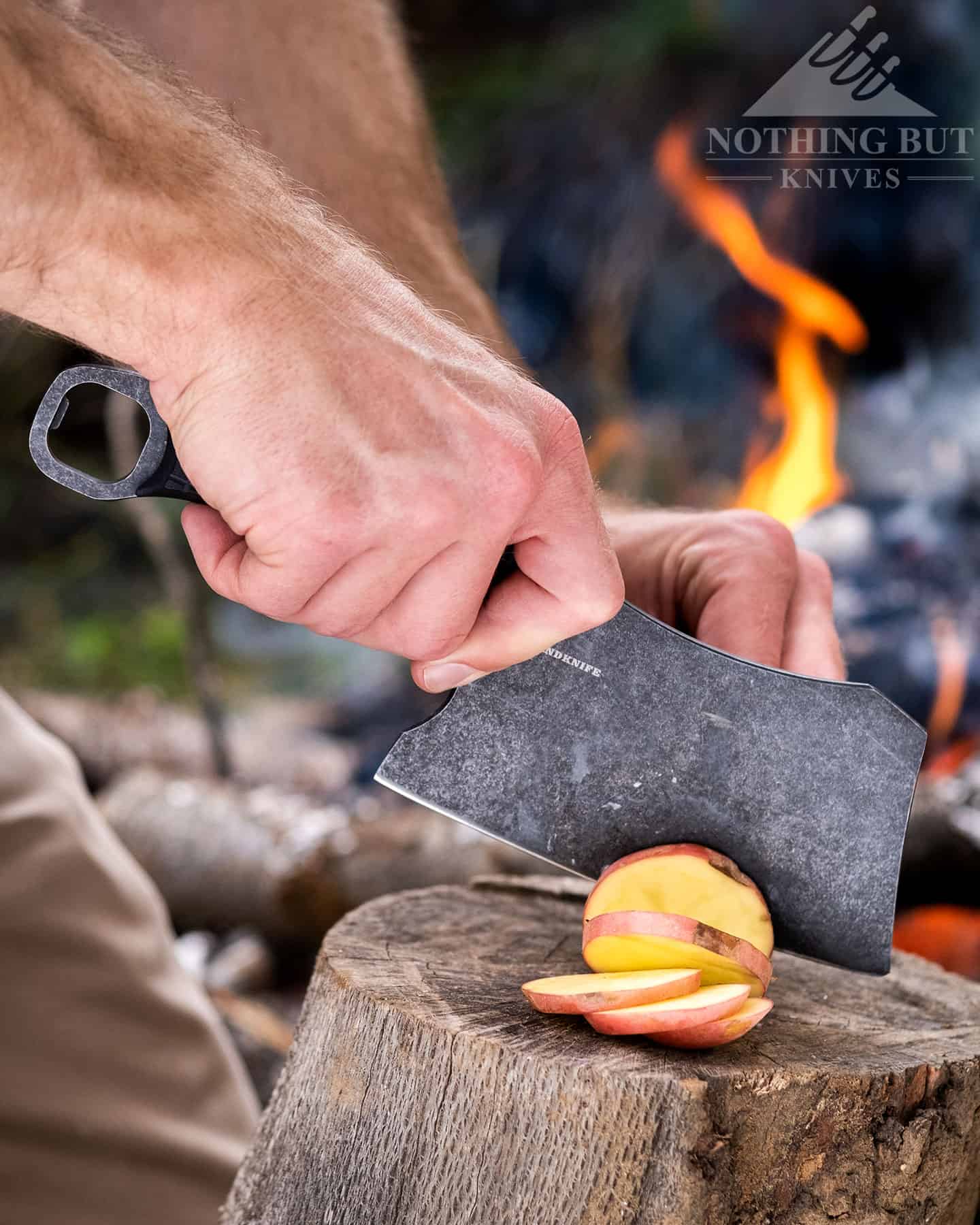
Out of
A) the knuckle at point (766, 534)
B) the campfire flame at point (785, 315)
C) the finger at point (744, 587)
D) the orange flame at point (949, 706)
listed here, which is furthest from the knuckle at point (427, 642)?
the campfire flame at point (785, 315)

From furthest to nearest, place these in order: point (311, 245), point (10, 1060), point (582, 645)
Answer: point (10, 1060) → point (582, 645) → point (311, 245)

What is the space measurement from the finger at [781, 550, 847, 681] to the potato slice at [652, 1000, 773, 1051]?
1.48ft

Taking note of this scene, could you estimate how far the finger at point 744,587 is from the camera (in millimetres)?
1377

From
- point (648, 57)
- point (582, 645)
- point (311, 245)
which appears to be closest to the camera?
point (311, 245)

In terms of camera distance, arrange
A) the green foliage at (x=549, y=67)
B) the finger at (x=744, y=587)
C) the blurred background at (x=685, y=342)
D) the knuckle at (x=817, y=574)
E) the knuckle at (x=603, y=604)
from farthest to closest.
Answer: the green foliage at (x=549, y=67) < the blurred background at (x=685, y=342) < the knuckle at (x=817, y=574) < the finger at (x=744, y=587) < the knuckle at (x=603, y=604)

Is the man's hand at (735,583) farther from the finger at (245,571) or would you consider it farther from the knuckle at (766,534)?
the finger at (245,571)

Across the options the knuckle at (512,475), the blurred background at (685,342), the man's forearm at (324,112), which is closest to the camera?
the knuckle at (512,475)

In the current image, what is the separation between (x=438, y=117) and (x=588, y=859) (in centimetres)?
371

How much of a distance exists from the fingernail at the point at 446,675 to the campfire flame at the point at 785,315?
3012mm

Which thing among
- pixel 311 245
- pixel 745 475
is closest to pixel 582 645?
pixel 311 245

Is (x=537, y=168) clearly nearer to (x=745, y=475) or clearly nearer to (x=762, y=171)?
(x=762, y=171)

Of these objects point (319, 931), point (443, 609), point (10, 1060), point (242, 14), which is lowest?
point (319, 931)

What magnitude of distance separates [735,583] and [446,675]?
47 centimetres

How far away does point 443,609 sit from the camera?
101cm
